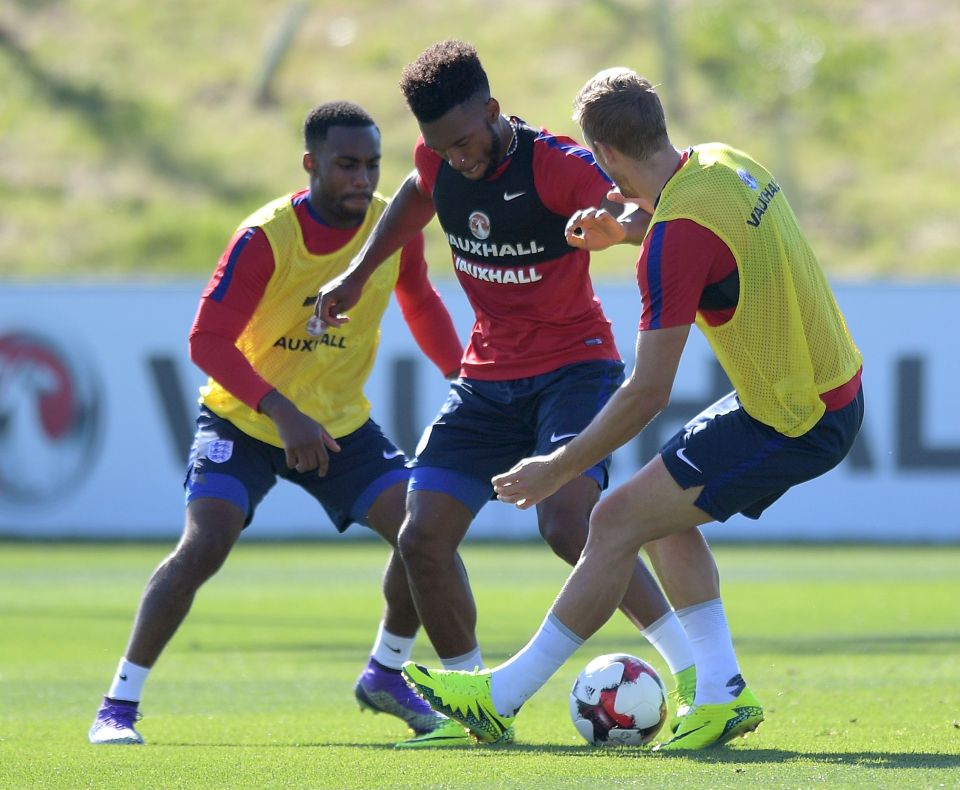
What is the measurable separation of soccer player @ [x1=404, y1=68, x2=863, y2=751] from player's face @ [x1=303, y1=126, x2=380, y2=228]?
4.64 feet

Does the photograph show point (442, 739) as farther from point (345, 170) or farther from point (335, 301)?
point (345, 170)

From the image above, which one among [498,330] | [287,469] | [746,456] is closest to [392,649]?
[287,469]

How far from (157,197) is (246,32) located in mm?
8236

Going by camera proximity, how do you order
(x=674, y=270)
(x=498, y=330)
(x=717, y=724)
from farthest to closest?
(x=498, y=330) → (x=717, y=724) → (x=674, y=270)

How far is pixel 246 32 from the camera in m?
35.6

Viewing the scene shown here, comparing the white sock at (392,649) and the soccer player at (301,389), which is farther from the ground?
the soccer player at (301,389)

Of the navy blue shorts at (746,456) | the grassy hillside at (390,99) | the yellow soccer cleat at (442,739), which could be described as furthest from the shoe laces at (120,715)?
the grassy hillside at (390,99)

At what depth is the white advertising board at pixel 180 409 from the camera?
17469mm

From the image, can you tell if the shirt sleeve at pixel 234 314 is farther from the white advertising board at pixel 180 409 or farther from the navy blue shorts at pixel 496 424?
the white advertising board at pixel 180 409

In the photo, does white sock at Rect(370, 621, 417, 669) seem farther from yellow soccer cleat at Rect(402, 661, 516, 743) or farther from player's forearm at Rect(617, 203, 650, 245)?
player's forearm at Rect(617, 203, 650, 245)

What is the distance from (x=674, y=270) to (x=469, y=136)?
1.24 meters

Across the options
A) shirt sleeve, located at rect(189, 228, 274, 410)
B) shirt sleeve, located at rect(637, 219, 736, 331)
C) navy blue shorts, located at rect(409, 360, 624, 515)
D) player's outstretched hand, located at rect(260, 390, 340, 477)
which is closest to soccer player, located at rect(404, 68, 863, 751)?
shirt sleeve, located at rect(637, 219, 736, 331)

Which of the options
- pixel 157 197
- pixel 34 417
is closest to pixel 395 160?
pixel 157 197

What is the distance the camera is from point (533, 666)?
5.69 m
